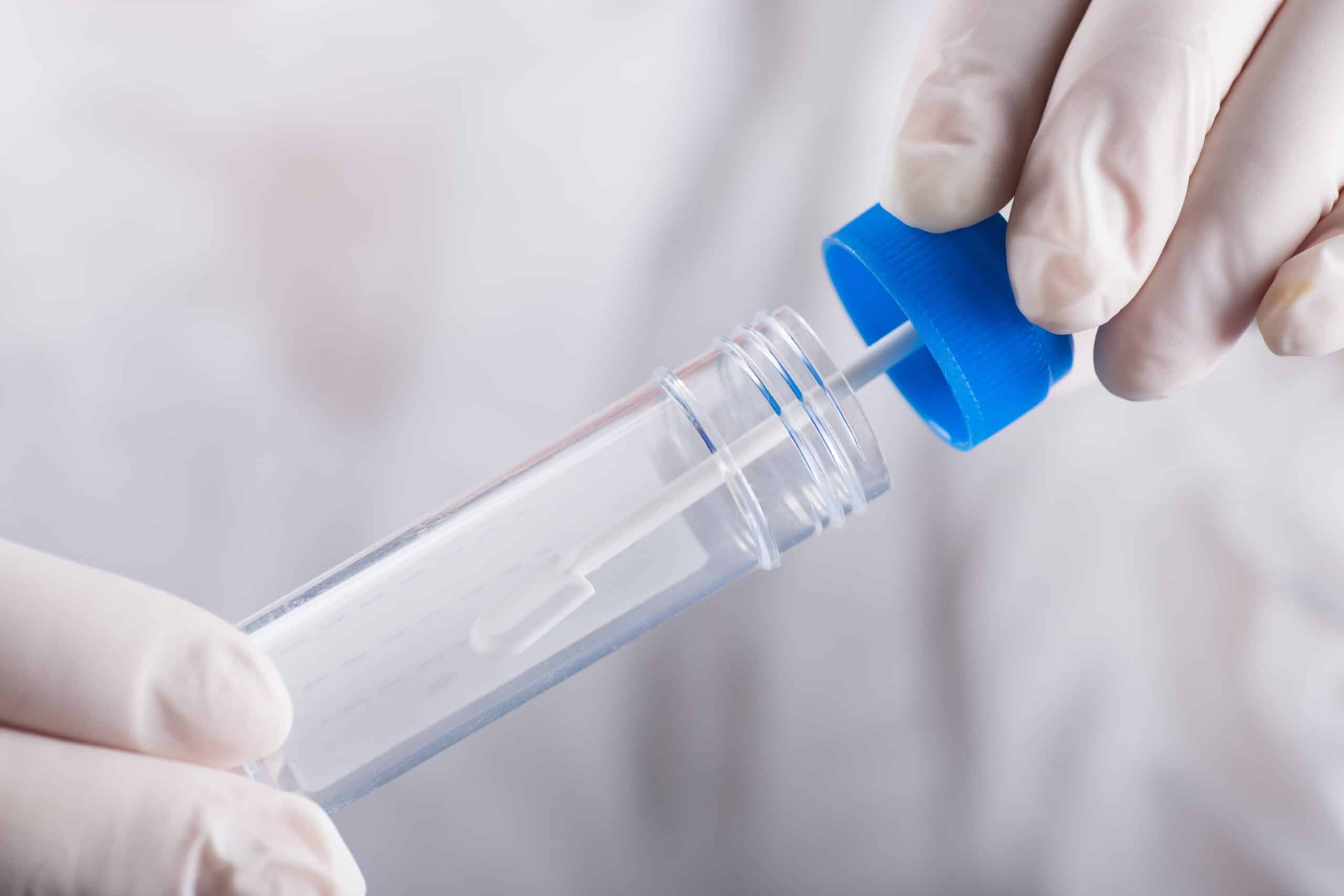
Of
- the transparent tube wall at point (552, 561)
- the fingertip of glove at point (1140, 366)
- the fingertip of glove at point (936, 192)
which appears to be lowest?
the fingertip of glove at point (1140, 366)

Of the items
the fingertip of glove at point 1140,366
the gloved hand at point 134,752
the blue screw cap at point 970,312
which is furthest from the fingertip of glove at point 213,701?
the fingertip of glove at point 1140,366

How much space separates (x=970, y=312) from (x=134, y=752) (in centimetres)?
54

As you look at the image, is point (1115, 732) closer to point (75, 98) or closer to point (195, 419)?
point (195, 419)

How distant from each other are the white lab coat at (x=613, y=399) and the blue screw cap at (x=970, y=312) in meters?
0.41

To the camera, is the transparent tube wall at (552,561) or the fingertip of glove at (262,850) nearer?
the fingertip of glove at (262,850)

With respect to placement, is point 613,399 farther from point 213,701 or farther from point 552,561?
point 213,701

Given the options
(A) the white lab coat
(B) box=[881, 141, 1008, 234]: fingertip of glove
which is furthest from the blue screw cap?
(A) the white lab coat

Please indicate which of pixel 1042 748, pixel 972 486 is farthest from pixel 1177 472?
pixel 1042 748

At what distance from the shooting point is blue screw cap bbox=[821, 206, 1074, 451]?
25.0 inches

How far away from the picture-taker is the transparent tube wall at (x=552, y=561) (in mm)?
672

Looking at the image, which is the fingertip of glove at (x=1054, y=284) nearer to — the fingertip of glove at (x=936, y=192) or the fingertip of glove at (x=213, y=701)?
the fingertip of glove at (x=936, y=192)

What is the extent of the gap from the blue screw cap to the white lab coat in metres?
0.41

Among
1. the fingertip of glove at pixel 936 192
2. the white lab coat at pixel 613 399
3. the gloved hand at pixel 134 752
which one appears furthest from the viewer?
the white lab coat at pixel 613 399

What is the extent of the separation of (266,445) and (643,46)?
614 mm
